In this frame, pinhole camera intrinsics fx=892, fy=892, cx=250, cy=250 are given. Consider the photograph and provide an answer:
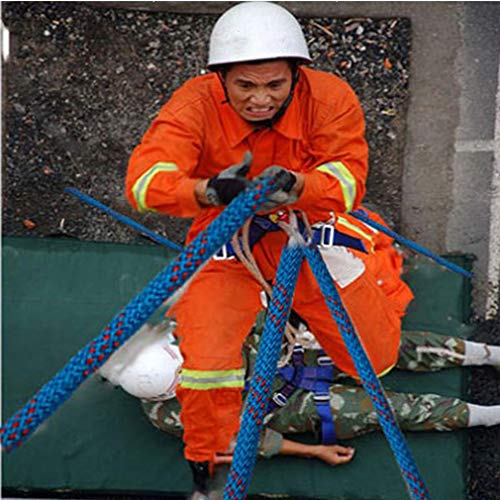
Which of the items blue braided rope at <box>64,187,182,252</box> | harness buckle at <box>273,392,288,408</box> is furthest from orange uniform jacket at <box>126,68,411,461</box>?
blue braided rope at <box>64,187,182,252</box>

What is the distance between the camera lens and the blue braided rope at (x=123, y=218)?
3.83m

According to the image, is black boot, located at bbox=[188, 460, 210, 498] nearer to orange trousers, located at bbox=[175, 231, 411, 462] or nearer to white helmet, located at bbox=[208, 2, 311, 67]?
orange trousers, located at bbox=[175, 231, 411, 462]

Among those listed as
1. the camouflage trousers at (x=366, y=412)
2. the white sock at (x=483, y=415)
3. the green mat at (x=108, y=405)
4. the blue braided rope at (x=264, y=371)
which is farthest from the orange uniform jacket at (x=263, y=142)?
the white sock at (x=483, y=415)

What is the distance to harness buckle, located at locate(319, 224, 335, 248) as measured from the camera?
299 centimetres

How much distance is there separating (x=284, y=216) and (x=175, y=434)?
1273mm

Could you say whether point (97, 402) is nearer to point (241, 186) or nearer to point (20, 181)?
point (20, 181)

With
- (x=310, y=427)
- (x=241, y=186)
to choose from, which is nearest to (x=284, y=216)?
(x=241, y=186)

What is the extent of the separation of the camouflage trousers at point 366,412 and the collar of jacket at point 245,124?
4.10 ft

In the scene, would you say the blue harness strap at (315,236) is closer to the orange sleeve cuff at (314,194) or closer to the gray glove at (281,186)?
the orange sleeve cuff at (314,194)

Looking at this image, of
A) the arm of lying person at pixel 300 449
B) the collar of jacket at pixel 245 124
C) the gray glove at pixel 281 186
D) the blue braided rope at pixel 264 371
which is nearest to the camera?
the gray glove at pixel 281 186

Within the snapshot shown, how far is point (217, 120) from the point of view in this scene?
2.74 metres

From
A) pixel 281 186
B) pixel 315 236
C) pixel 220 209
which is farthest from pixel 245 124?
pixel 281 186

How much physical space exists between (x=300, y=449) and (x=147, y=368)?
701mm

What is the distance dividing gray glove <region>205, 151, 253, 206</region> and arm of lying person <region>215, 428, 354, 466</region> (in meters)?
1.52
